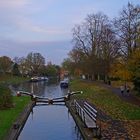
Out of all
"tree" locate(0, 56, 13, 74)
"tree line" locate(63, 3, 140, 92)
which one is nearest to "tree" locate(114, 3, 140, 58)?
"tree line" locate(63, 3, 140, 92)

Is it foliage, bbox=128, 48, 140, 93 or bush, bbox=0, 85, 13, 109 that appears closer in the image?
bush, bbox=0, 85, 13, 109

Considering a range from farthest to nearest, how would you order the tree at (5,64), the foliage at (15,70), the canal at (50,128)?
the foliage at (15,70) < the tree at (5,64) < the canal at (50,128)

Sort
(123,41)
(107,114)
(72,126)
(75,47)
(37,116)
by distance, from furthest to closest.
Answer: (75,47), (123,41), (37,116), (107,114), (72,126)

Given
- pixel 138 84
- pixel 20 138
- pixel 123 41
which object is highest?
pixel 123 41

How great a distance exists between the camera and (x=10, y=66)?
153 meters

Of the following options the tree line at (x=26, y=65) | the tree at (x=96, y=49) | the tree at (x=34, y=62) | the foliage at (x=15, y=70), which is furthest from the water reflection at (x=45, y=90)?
the tree at (x=34, y=62)

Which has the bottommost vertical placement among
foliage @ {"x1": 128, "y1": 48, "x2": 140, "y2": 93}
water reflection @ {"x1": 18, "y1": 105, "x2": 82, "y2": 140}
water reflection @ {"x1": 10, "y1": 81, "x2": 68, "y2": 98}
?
water reflection @ {"x1": 18, "y1": 105, "x2": 82, "y2": 140}

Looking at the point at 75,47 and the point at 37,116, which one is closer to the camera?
the point at 37,116

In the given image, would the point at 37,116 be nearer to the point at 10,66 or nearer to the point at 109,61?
the point at 109,61

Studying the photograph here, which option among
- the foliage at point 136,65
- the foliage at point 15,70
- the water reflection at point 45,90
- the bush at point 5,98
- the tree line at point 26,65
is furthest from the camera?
the foliage at point 15,70

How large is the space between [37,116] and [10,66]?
122 metres

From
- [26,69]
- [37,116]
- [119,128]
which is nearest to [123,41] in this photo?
[37,116]

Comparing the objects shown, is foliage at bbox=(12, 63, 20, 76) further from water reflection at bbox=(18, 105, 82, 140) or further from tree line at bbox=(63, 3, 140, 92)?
water reflection at bbox=(18, 105, 82, 140)

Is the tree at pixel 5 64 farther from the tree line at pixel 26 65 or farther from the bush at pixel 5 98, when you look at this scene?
the bush at pixel 5 98
